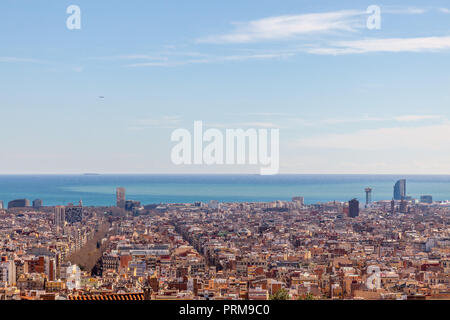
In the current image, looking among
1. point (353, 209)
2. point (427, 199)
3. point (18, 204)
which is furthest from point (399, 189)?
point (18, 204)

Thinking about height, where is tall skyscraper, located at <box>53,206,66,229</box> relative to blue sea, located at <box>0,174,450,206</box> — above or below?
below

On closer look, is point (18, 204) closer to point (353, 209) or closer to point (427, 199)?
point (353, 209)

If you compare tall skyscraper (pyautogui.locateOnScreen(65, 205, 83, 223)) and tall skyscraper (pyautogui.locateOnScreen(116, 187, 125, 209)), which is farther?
tall skyscraper (pyautogui.locateOnScreen(116, 187, 125, 209))

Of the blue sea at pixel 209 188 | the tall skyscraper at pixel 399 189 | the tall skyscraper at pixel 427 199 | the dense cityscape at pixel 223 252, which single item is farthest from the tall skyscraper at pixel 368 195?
the dense cityscape at pixel 223 252

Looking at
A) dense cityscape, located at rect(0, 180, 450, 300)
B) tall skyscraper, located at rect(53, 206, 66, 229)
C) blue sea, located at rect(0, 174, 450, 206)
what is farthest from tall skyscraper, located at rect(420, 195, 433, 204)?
tall skyscraper, located at rect(53, 206, 66, 229)

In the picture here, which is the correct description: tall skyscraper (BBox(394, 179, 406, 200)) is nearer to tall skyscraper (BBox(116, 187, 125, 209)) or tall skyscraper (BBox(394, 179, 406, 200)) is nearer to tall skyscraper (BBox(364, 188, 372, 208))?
tall skyscraper (BBox(364, 188, 372, 208))
